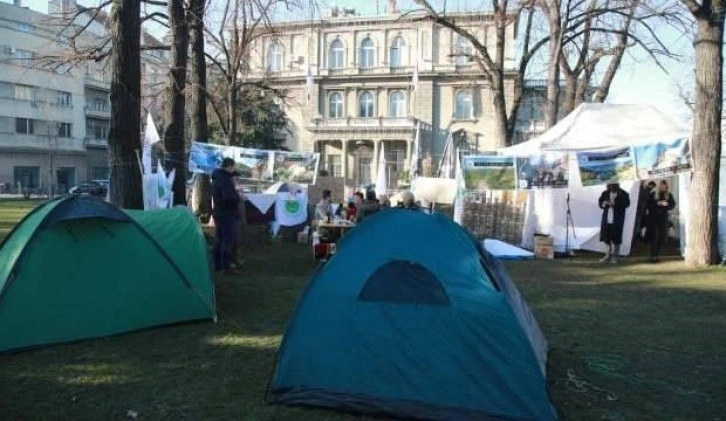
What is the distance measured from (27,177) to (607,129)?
5685 cm

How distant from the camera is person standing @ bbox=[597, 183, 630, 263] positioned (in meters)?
14.1

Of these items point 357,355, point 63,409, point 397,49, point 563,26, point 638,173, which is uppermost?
point 397,49

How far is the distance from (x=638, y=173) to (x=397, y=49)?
53.9 meters

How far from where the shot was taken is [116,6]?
10859mm

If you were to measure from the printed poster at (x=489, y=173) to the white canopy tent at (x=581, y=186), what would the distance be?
42 centimetres

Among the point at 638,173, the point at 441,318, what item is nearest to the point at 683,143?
the point at 638,173

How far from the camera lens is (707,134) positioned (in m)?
13.3

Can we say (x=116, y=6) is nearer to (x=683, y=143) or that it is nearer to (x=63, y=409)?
(x=63, y=409)

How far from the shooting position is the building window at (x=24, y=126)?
58.9m

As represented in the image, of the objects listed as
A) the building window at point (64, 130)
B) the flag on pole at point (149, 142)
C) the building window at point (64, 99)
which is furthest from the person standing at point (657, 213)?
the building window at point (64, 99)

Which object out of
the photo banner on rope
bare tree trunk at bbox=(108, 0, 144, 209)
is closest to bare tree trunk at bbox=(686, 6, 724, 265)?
the photo banner on rope

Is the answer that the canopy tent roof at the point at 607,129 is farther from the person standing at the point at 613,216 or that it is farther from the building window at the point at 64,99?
the building window at the point at 64,99

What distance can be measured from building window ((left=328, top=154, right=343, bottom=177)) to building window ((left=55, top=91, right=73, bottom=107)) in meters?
25.8

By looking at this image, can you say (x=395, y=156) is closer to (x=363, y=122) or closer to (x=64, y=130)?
(x=363, y=122)
